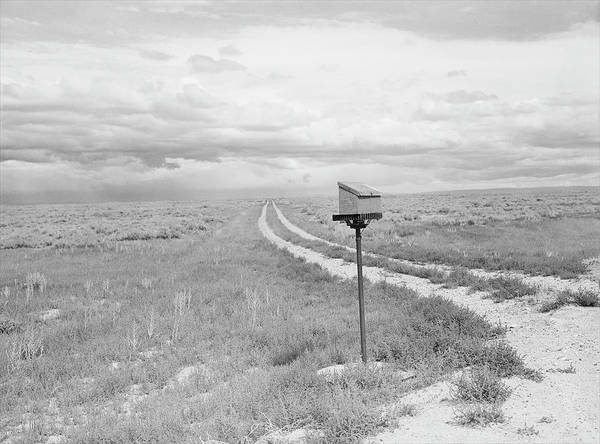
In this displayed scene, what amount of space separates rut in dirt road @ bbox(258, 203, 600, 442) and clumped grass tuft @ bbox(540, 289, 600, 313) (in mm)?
432

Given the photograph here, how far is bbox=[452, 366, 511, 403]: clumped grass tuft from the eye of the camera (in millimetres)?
5258

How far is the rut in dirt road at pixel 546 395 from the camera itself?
4.59m

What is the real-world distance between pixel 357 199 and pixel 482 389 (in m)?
2.66

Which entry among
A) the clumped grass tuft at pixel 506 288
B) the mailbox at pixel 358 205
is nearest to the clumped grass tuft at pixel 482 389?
the mailbox at pixel 358 205

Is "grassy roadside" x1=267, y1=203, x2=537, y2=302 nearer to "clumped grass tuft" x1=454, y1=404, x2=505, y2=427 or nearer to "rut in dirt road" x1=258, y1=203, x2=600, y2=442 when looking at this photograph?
"rut in dirt road" x1=258, y1=203, x2=600, y2=442

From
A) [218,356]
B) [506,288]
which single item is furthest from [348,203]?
[506,288]

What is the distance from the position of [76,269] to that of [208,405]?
16033 millimetres

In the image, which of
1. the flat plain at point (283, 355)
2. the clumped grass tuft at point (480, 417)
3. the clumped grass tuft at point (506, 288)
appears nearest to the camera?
the clumped grass tuft at point (480, 417)

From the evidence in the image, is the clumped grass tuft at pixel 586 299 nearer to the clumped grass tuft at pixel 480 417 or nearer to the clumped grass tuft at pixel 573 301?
the clumped grass tuft at pixel 573 301

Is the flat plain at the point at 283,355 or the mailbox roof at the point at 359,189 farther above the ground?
the mailbox roof at the point at 359,189

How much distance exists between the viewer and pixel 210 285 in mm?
14859

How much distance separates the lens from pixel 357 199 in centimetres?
631

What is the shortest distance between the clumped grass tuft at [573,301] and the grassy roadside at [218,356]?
6.75 ft

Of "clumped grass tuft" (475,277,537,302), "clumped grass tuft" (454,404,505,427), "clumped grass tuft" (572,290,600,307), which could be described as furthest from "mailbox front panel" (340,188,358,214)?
"clumped grass tuft" (572,290,600,307)
